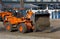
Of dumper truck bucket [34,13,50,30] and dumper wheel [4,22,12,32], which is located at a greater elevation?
dumper truck bucket [34,13,50,30]

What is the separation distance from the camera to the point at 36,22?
1806 cm

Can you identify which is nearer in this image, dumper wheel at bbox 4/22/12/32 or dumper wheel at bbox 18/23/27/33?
dumper wheel at bbox 18/23/27/33

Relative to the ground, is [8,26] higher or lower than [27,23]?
lower

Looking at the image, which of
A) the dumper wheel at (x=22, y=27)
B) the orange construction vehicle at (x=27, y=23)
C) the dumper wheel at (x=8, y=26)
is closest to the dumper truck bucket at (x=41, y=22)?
the orange construction vehicle at (x=27, y=23)

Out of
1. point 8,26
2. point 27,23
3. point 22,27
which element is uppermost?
point 27,23

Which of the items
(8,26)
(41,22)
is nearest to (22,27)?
(41,22)

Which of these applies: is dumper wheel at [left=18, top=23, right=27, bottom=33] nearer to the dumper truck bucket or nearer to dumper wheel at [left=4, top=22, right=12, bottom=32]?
the dumper truck bucket

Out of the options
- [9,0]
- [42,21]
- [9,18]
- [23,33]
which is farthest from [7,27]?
[9,0]

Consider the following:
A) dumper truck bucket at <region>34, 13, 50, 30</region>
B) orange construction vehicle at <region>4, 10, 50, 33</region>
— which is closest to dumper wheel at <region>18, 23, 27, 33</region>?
orange construction vehicle at <region>4, 10, 50, 33</region>

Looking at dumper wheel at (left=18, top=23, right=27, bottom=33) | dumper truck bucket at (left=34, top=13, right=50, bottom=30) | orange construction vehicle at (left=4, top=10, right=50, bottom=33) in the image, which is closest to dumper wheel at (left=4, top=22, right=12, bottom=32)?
orange construction vehicle at (left=4, top=10, right=50, bottom=33)

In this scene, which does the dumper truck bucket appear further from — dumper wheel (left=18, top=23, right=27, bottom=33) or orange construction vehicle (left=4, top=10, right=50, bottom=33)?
dumper wheel (left=18, top=23, right=27, bottom=33)

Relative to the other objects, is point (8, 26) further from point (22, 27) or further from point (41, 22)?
point (41, 22)

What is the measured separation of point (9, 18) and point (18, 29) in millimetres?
1511

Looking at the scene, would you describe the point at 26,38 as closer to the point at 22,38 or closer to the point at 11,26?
the point at 22,38
